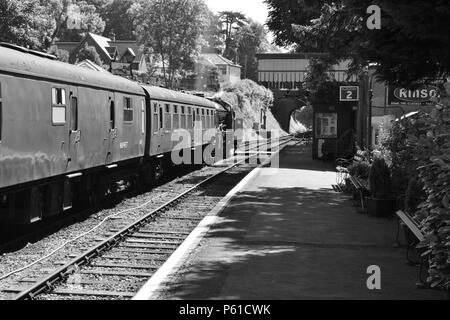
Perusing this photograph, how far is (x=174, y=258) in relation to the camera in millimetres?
9242

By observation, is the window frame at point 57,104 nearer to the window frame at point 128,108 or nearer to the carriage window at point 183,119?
the window frame at point 128,108

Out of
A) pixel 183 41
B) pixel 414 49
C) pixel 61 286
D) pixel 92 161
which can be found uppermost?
pixel 183 41

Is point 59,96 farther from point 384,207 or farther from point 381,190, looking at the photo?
point 384,207

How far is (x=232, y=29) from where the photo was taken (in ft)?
406

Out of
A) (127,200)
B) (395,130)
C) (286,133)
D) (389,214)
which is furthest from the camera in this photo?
(286,133)

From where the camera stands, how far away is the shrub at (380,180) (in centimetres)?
1309

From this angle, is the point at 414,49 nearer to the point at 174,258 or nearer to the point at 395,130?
the point at 174,258

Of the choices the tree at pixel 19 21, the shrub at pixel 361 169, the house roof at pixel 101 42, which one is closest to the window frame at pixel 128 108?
the shrub at pixel 361 169

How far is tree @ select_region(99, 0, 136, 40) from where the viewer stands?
111688 millimetres

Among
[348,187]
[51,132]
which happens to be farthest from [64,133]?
[348,187]

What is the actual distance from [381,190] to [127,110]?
21.2 feet

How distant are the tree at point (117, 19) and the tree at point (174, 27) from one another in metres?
58.1

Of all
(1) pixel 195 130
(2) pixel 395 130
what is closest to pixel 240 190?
(2) pixel 395 130
